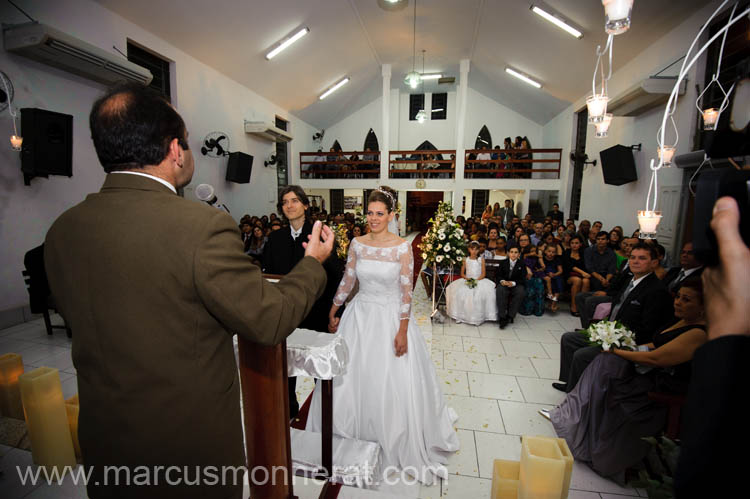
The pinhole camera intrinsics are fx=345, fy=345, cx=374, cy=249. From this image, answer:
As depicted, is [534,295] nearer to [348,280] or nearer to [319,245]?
[348,280]

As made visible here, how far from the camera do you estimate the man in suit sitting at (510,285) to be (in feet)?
17.0

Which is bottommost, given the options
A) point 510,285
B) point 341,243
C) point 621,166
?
point 510,285

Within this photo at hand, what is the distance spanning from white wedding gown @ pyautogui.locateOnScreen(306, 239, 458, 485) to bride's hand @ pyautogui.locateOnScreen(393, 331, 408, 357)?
3.0 inches

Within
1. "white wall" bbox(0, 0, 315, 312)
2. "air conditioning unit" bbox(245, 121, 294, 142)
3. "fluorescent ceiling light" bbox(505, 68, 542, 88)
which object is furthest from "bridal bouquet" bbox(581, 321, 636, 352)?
"fluorescent ceiling light" bbox(505, 68, 542, 88)

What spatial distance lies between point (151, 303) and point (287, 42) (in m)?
9.22

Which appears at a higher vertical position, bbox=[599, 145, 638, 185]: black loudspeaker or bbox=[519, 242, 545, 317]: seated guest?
bbox=[599, 145, 638, 185]: black loudspeaker

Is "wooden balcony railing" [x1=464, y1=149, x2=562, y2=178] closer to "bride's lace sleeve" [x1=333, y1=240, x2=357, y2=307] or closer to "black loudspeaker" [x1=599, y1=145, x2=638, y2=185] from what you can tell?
"black loudspeaker" [x1=599, y1=145, x2=638, y2=185]

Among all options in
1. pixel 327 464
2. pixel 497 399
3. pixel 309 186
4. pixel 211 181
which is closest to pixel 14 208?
pixel 211 181

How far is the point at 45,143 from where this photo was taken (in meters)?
4.35

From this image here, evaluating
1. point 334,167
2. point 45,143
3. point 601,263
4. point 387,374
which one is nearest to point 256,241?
point 45,143

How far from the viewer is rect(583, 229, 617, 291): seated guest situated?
214 inches

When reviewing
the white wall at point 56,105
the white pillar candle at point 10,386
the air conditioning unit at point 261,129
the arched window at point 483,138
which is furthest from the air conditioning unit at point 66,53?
the arched window at point 483,138

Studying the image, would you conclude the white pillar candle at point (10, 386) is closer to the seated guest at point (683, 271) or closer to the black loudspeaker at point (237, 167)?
the seated guest at point (683, 271)

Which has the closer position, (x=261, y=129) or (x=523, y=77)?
(x=261, y=129)
